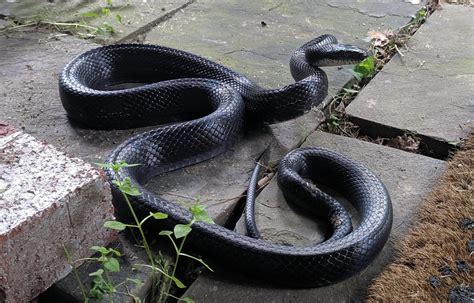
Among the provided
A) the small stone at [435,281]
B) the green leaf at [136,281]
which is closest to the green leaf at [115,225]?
the green leaf at [136,281]

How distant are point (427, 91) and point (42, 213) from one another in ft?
8.32

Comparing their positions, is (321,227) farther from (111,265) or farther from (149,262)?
(111,265)

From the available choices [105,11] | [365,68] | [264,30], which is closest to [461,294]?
[365,68]

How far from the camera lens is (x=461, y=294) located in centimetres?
229

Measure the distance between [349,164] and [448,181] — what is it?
470 mm

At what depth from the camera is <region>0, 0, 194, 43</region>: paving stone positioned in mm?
4469

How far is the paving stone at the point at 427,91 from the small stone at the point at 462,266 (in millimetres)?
998

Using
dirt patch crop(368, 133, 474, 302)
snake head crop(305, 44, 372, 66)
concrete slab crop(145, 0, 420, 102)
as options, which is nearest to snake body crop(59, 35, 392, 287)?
snake head crop(305, 44, 372, 66)

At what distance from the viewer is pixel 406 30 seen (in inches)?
181

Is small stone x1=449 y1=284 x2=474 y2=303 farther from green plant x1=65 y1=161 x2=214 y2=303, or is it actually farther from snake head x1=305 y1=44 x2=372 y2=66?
snake head x1=305 y1=44 x2=372 y2=66

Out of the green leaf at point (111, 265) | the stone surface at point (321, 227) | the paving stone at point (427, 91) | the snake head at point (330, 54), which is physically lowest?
the stone surface at point (321, 227)

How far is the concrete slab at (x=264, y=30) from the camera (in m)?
3.99

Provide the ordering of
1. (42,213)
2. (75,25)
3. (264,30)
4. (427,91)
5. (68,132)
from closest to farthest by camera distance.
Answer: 1. (42,213)
2. (68,132)
3. (427,91)
4. (75,25)
5. (264,30)

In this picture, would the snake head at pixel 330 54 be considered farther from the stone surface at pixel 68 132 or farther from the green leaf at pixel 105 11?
the green leaf at pixel 105 11
